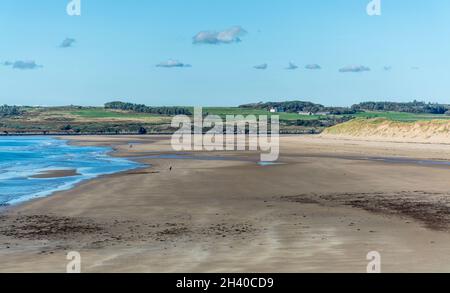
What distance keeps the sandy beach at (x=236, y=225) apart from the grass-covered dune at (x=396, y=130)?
39.3 meters

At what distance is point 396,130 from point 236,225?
211ft

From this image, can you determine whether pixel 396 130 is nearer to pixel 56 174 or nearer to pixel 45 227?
pixel 56 174

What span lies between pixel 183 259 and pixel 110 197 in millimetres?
11588

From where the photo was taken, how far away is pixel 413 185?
26031 millimetres

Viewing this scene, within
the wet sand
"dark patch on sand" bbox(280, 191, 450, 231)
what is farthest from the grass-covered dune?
"dark patch on sand" bbox(280, 191, 450, 231)

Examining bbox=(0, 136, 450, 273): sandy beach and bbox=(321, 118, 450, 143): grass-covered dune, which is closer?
bbox=(0, 136, 450, 273): sandy beach

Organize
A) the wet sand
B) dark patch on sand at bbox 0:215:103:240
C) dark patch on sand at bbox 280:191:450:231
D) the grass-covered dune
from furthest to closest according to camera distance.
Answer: the grass-covered dune < the wet sand < dark patch on sand at bbox 280:191:450:231 < dark patch on sand at bbox 0:215:103:240

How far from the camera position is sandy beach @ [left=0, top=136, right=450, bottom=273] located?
38.8 ft

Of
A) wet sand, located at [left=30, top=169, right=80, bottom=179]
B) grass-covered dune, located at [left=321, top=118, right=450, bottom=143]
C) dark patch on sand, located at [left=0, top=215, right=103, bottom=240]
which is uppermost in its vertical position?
grass-covered dune, located at [left=321, top=118, right=450, bottom=143]

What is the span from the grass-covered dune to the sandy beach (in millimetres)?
39348

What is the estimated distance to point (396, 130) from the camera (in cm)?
7675

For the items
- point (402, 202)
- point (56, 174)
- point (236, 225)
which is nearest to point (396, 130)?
point (56, 174)

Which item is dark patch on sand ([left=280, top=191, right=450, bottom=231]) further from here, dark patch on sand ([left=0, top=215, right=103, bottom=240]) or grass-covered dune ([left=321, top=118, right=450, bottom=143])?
grass-covered dune ([left=321, top=118, right=450, bottom=143])
